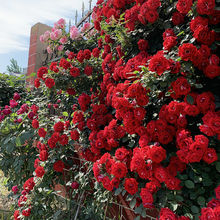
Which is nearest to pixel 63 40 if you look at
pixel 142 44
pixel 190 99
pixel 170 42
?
pixel 142 44

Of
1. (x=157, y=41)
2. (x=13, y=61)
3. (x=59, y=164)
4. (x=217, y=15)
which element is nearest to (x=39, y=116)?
(x=59, y=164)

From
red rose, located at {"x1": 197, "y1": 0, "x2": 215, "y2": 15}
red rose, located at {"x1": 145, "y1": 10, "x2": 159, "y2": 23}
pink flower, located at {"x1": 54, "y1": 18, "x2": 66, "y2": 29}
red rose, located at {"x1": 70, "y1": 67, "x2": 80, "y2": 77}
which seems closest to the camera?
red rose, located at {"x1": 197, "y1": 0, "x2": 215, "y2": 15}

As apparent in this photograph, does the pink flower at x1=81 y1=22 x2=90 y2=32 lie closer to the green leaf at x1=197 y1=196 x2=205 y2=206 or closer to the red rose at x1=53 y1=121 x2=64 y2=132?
the red rose at x1=53 y1=121 x2=64 y2=132

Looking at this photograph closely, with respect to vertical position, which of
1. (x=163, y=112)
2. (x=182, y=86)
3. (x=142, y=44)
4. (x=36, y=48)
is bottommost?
(x=163, y=112)

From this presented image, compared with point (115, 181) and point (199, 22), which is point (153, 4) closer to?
point (199, 22)

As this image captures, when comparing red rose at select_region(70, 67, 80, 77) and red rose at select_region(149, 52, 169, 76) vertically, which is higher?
red rose at select_region(70, 67, 80, 77)

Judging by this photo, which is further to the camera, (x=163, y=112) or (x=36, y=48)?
(x=36, y=48)

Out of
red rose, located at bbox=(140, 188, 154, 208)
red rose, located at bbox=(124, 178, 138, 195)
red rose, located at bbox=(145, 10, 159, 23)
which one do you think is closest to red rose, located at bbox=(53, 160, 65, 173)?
red rose, located at bbox=(124, 178, 138, 195)

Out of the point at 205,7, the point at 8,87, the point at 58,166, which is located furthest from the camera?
the point at 8,87

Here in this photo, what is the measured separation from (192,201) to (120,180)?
18.2 inches

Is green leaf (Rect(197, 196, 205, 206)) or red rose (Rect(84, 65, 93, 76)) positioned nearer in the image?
green leaf (Rect(197, 196, 205, 206))

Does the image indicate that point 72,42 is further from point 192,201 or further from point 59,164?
point 192,201

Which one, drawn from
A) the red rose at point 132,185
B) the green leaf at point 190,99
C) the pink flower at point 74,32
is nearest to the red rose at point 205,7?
the green leaf at point 190,99

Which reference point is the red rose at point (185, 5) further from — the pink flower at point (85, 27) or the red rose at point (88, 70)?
the pink flower at point (85, 27)
